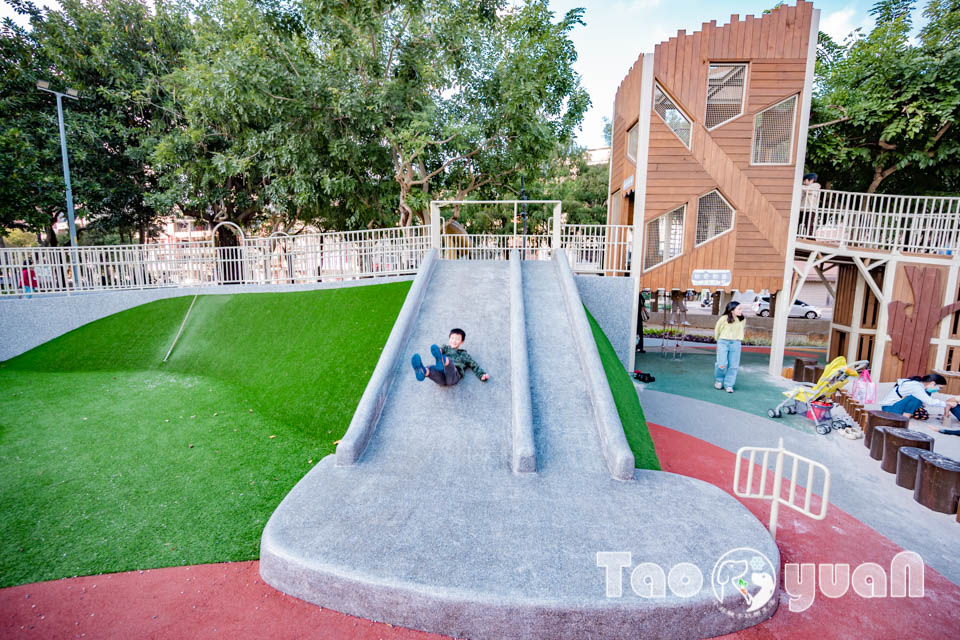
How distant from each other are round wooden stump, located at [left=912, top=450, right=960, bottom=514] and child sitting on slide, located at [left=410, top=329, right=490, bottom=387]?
18.2 feet

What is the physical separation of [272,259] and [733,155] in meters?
12.7

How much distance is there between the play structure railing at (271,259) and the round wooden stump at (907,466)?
651 cm

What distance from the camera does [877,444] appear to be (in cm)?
653

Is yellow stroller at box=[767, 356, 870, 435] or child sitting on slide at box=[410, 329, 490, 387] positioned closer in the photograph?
child sitting on slide at box=[410, 329, 490, 387]

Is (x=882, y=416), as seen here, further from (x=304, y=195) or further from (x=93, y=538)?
(x=304, y=195)

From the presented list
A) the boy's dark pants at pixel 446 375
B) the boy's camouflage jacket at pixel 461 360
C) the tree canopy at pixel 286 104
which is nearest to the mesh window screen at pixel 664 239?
the tree canopy at pixel 286 104

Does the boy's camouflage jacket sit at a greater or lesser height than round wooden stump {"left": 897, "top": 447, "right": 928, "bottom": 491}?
greater

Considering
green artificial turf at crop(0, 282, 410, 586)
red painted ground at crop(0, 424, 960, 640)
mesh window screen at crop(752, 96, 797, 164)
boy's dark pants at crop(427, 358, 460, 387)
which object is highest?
mesh window screen at crop(752, 96, 797, 164)

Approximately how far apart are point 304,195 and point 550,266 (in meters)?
8.28

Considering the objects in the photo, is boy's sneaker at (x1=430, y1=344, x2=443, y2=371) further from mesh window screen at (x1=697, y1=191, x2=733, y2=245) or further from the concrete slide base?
mesh window screen at (x1=697, y1=191, x2=733, y2=245)

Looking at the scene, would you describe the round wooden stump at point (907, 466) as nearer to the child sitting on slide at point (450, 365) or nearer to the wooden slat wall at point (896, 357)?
the child sitting on slide at point (450, 365)

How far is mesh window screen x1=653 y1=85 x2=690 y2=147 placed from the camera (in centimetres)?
1097

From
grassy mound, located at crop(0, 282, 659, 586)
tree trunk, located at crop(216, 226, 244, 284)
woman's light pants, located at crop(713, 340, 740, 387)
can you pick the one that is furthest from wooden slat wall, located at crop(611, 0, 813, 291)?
tree trunk, located at crop(216, 226, 244, 284)

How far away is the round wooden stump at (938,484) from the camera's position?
5.05m
